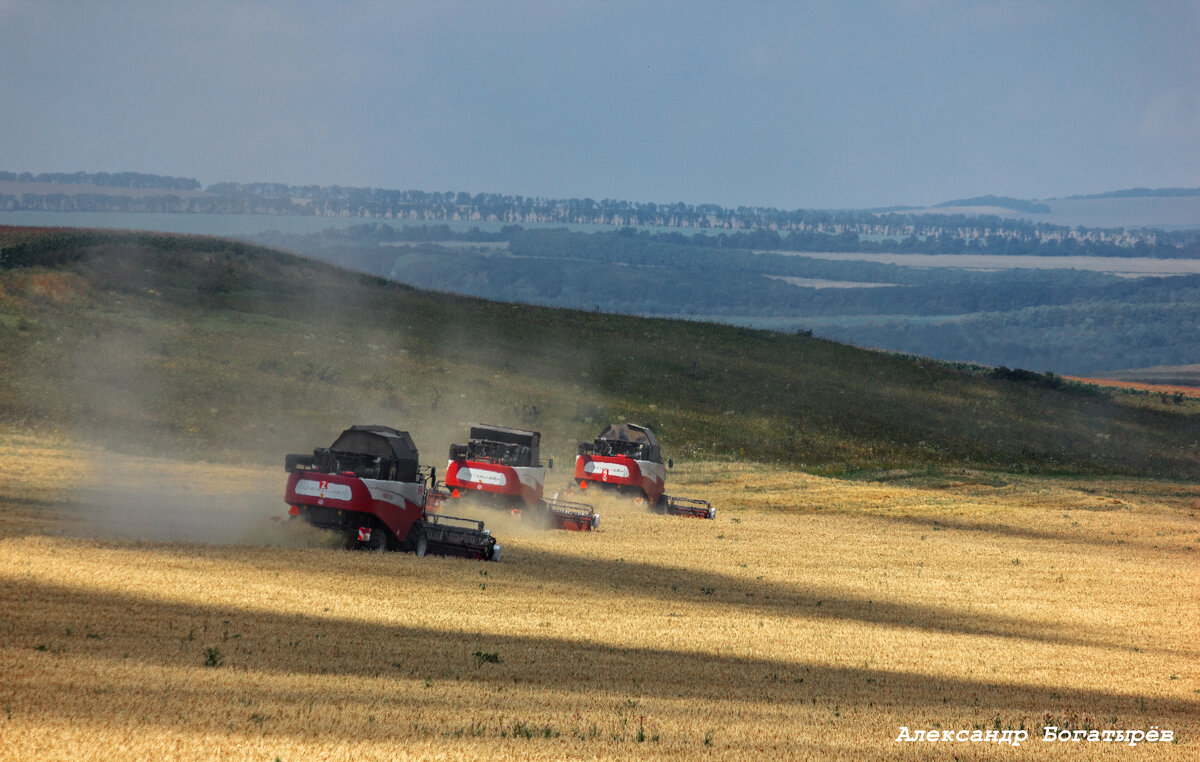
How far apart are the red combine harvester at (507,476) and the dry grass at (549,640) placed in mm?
1631

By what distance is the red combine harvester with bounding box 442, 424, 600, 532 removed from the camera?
31.0m

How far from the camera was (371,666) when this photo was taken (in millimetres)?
14109

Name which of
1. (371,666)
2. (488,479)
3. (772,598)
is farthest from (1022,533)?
(371,666)

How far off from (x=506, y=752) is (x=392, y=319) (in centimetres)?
7914

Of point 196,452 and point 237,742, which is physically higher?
point 237,742

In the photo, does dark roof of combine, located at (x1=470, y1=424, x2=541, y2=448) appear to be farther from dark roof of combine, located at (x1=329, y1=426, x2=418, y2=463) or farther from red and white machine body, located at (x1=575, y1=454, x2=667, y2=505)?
dark roof of combine, located at (x1=329, y1=426, x2=418, y2=463)

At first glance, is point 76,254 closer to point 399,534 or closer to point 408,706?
point 399,534

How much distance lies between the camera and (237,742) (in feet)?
34.3

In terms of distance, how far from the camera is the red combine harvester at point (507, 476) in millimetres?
31047

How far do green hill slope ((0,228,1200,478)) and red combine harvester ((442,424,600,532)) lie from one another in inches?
727

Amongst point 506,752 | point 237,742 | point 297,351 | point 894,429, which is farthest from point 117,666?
point 894,429

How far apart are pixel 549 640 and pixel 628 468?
66.9 feet

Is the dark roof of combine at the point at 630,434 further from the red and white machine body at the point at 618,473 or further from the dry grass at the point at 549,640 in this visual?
the dry grass at the point at 549,640

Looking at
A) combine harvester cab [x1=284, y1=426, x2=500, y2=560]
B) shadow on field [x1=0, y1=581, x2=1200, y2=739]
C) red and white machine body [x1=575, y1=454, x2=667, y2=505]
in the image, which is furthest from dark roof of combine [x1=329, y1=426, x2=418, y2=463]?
red and white machine body [x1=575, y1=454, x2=667, y2=505]
